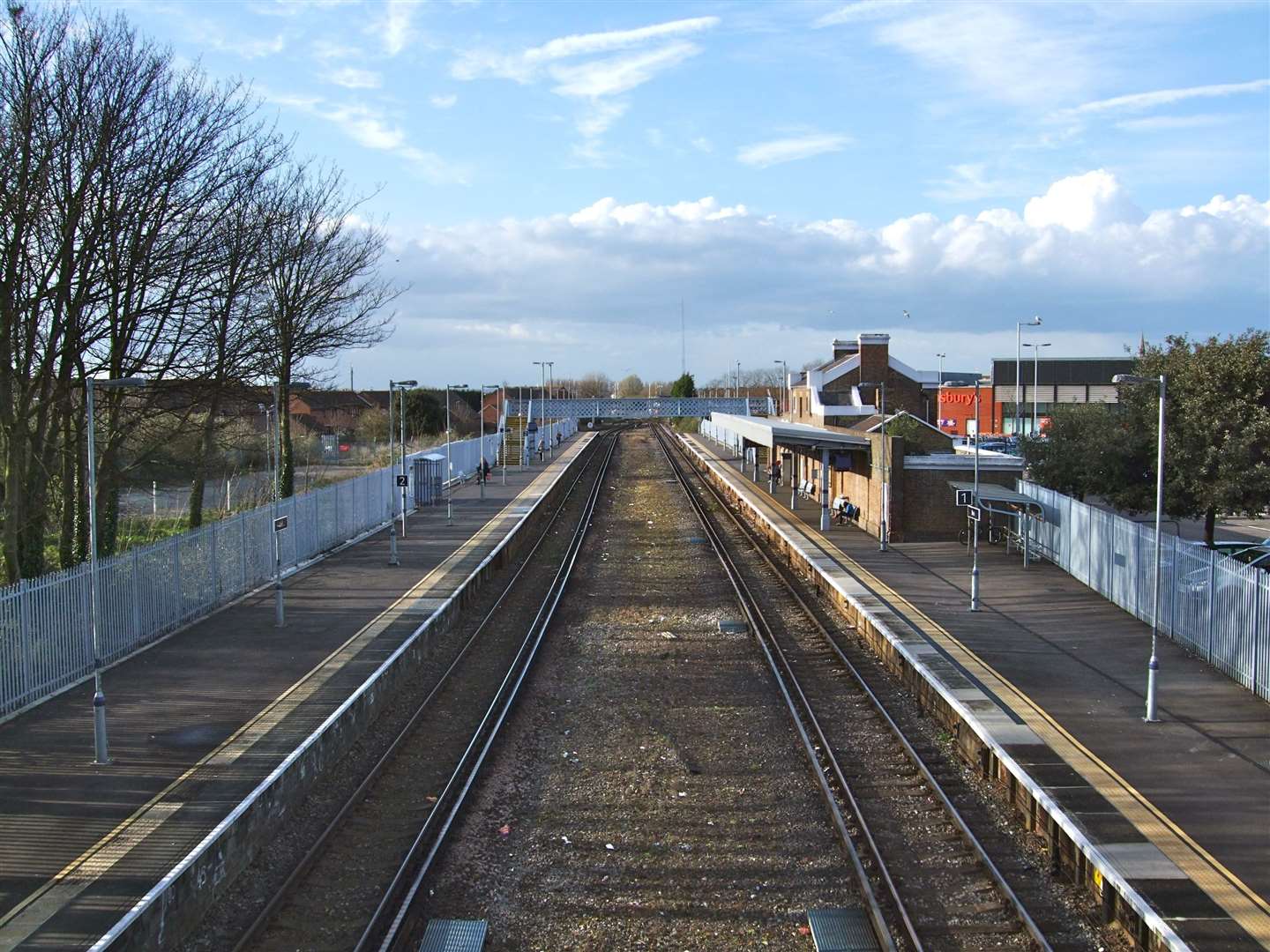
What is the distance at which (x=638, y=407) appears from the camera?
5049 inches

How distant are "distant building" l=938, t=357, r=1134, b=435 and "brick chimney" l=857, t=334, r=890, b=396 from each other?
55.8ft

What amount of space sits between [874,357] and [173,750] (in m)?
50.4

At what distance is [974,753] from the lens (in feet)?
43.0

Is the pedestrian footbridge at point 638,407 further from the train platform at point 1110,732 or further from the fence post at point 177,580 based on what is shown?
the fence post at point 177,580

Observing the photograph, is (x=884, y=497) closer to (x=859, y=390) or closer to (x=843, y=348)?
(x=859, y=390)

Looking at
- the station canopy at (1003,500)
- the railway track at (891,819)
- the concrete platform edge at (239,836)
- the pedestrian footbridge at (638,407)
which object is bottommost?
the railway track at (891,819)

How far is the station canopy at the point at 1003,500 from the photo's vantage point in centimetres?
2605

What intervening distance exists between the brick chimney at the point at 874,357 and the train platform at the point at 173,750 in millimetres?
39550

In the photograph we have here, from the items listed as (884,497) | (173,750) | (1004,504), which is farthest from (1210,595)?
(173,750)

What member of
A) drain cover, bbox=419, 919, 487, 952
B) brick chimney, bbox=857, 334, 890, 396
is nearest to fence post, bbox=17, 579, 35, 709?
drain cover, bbox=419, 919, 487, 952

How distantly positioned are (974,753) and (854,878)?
3887 mm

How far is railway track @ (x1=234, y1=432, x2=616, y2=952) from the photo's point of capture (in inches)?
352

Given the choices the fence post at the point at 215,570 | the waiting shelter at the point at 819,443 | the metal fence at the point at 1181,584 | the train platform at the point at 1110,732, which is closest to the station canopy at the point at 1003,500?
the metal fence at the point at 1181,584

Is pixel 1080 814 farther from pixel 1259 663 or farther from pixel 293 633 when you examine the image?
pixel 293 633
